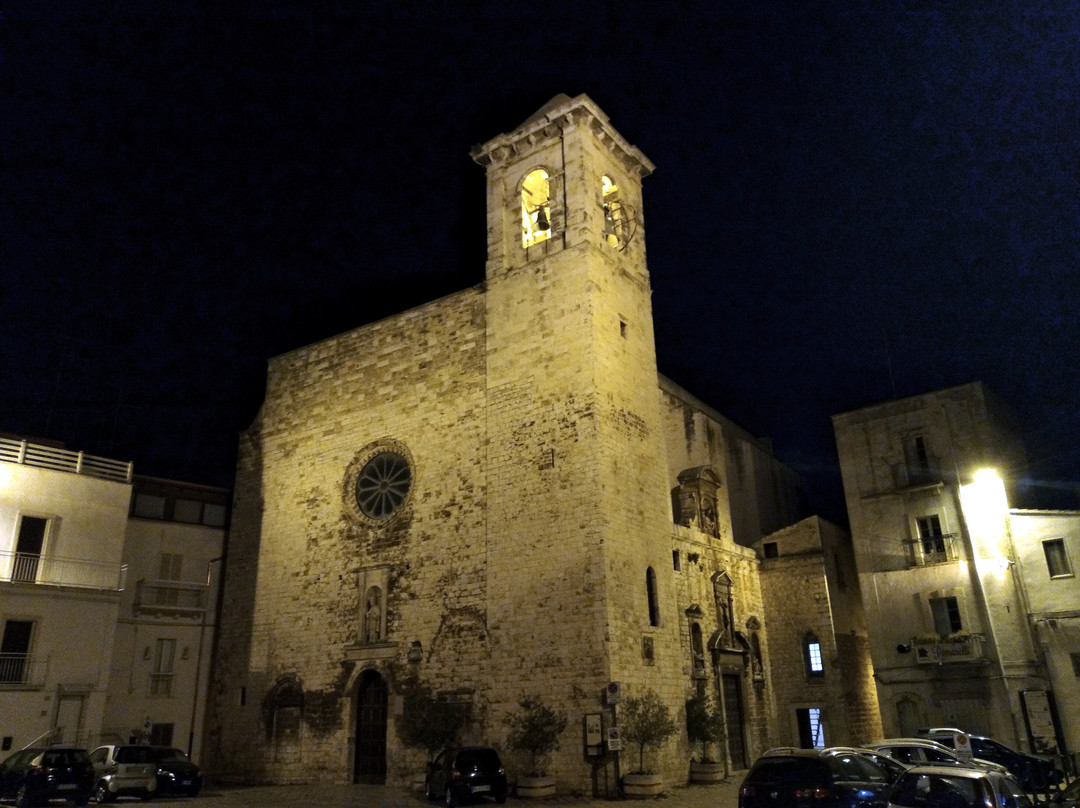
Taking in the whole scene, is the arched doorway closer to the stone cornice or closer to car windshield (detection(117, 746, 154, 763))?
car windshield (detection(117, 746, 154, 763))

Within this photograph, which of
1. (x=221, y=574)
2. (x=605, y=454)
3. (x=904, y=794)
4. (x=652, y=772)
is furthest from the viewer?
(x=221, y=574)

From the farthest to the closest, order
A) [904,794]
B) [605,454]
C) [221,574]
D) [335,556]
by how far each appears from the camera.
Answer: [221,574] < [335,556] < [605,454] < [904,794]

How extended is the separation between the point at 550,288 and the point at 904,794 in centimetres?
1290

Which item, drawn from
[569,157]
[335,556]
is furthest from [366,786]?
[569,157]

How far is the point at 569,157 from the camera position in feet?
64.1

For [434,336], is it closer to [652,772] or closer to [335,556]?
[335,556]

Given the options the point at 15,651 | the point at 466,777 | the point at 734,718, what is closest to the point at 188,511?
the point at 15,651

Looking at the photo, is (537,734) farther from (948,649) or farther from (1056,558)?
(1056,558)

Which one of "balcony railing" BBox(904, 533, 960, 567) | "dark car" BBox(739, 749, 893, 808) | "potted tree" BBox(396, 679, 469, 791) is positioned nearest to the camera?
"dark car" BBox(739, 749, 893, 808)

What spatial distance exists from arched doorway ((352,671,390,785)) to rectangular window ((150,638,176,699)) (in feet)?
20.3

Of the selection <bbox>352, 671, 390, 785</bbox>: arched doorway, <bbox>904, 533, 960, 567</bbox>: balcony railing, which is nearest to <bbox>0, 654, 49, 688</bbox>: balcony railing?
<bbox>352, 671, 390, 785</bbox>: arched doorway

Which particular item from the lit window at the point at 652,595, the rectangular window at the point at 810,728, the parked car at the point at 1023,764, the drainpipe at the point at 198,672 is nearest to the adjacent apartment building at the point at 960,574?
the rectangular window at the point at 810,728

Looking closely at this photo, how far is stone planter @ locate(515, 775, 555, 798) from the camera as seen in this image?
1455 centimetres

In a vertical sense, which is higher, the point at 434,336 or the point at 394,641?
the point at 434,336
